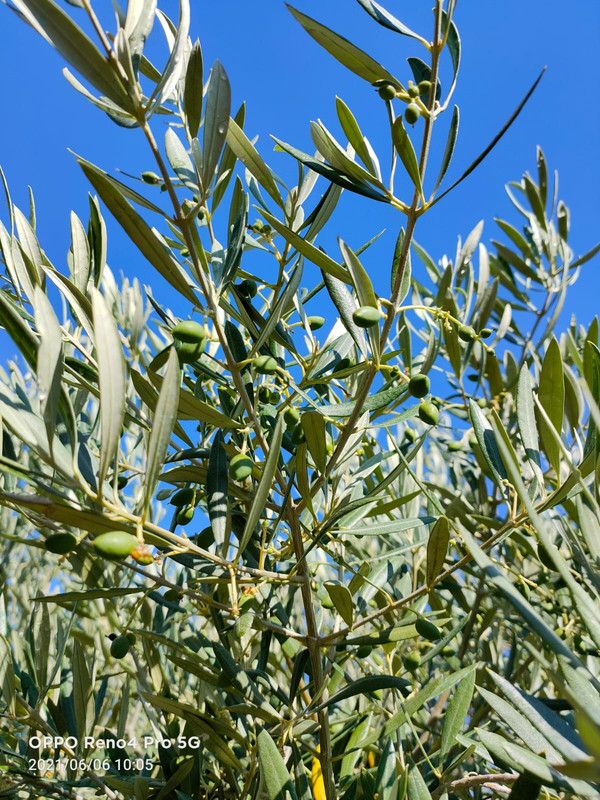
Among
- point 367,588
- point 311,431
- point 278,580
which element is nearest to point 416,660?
point 367,588

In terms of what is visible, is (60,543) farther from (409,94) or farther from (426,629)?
(409,94)

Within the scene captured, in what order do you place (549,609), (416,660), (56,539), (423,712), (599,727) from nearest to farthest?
(599,727) → (56,539) → (416,660) → (423,712) → (549,609)

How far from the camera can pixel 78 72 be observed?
2.51 feet

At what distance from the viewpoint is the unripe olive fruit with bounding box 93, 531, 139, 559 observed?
26.6 inches

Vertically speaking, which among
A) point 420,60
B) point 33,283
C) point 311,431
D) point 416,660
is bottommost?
point 416,660

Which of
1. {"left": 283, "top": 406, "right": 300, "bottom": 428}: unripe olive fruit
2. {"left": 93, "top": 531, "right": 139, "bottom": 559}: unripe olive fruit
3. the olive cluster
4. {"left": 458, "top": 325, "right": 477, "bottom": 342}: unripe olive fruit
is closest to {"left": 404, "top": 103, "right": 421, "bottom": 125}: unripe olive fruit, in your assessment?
the olive cluster

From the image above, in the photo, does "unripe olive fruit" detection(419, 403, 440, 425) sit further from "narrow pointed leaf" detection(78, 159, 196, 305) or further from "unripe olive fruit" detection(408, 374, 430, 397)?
"narrow pointed leaf" detection(78, 159, 196, 305)

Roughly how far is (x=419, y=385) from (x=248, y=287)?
392 millimetres

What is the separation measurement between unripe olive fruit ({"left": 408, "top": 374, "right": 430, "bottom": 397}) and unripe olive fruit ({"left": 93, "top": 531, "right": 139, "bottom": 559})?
0.51 metres

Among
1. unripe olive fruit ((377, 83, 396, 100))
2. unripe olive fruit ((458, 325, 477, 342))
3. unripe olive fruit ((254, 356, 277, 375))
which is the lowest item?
unripe olive fruit ((254, 356, 277, 375))

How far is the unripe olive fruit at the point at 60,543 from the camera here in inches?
29.3

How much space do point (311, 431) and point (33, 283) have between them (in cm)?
51

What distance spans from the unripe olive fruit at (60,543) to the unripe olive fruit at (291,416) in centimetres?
43

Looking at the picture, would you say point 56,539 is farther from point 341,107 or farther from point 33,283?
point 341,107
